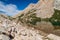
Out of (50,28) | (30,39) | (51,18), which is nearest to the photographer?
(30,39)

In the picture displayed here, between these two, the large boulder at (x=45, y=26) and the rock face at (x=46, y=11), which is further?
the rock face at (x=46, y=11)

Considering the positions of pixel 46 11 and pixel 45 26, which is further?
pixel 46 11

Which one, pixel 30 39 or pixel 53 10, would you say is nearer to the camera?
pixel 30 39

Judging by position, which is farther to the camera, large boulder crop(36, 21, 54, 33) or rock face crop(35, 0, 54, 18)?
rock face crop(35, 0, 54, 18)

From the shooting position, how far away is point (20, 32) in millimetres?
23828

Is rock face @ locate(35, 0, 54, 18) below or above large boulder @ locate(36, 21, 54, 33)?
above

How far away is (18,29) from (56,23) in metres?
10.8

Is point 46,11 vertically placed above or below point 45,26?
above

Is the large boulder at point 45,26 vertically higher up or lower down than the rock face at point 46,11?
lower down

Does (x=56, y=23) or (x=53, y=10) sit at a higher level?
(x=53, y=10)

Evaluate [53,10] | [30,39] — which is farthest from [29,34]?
[53,10]

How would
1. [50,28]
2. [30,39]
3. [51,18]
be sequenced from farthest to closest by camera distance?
[51,18], [50,28], [30,39]

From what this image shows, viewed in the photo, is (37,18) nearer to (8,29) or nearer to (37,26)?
(37,26)

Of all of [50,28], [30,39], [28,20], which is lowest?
[30,39]
